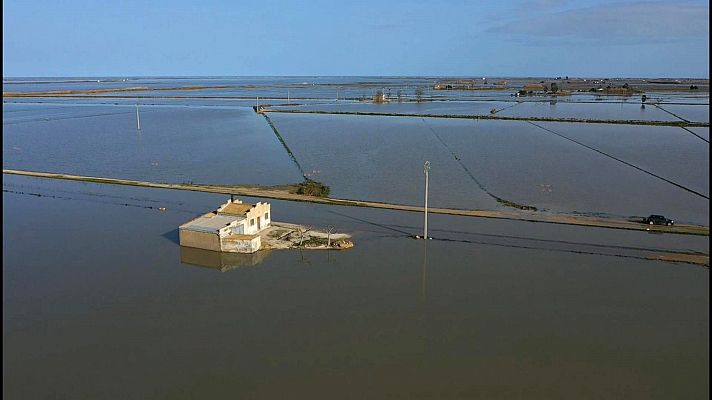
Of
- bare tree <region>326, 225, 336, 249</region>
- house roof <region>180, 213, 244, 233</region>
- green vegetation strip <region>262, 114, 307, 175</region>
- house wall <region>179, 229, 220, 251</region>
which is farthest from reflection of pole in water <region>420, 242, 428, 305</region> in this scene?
green vegetation strip <region>262, 114, 307, 175</region>

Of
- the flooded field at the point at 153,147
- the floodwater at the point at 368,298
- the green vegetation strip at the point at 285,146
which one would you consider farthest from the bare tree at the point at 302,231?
the green vegetation strip at the point at 285,146

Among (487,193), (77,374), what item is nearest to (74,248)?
(77,374)

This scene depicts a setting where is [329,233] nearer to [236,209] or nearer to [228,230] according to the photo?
[236,209]

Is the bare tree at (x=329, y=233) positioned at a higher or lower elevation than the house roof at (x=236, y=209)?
lower

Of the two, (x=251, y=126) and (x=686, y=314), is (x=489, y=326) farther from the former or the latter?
(x=251, y=126)

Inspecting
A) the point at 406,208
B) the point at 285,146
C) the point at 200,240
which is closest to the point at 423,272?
the point at 406,208

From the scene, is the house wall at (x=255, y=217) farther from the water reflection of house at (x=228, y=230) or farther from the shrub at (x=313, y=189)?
the shrub at (x=313, y=189)

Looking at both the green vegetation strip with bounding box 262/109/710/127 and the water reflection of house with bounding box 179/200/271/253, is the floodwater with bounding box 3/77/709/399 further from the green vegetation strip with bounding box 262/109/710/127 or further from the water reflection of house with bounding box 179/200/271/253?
the green vegetation strip with bounding box 262/109/710/127
